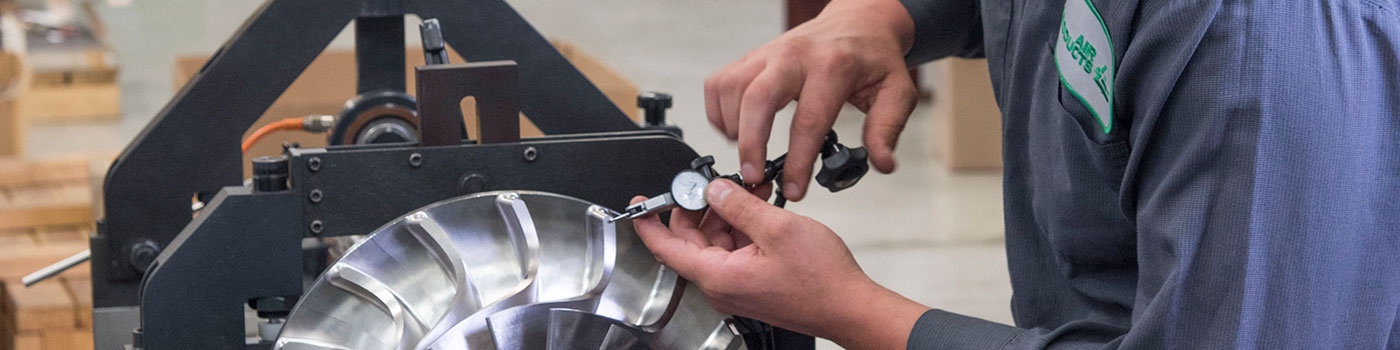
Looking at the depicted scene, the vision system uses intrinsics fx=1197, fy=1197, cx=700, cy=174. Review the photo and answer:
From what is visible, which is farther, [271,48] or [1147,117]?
[271,48]

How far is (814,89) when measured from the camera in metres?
0.82

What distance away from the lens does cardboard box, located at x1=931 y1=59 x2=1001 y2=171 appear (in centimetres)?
390

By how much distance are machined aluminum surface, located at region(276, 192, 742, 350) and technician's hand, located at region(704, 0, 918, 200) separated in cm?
14

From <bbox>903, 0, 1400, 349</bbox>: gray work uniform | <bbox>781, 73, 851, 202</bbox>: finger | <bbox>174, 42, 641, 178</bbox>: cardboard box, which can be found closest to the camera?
<bbox>903, 0, 1400, 349</bbox>: gray work uniform

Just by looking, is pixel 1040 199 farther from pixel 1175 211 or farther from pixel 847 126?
pixel 847 126

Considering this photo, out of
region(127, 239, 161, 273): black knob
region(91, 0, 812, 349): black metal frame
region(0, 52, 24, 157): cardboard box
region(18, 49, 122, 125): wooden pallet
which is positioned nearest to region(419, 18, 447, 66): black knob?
region(91, 0, 812, 349): black metal frame

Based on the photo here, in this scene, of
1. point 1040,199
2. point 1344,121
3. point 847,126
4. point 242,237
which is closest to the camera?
point 1344,121

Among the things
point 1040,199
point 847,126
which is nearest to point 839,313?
point 1040,199

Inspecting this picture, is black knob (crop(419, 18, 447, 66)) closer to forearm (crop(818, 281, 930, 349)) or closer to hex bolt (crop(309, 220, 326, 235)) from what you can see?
hex bolt (crop(309, 220, 326, 235))

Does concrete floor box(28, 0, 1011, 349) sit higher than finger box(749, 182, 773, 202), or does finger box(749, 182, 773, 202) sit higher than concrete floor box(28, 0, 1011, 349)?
finger box(749, 182, 773, 202)

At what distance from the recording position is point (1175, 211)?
553 mm

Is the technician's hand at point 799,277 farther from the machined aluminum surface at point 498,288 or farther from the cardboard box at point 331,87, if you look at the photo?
the cardboard box at point 331,87

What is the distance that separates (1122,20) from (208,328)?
500 mm

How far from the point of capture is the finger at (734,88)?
84 cm
